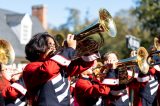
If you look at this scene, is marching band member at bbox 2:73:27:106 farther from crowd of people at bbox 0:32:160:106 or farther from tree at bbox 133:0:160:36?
tree at bbox 133:0:160:36

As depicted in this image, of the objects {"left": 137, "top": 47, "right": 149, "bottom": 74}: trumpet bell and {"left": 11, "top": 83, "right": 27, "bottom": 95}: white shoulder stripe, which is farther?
{"left": 137, "top": 47, "right": 149, "bottom": 74}: trumpet bell

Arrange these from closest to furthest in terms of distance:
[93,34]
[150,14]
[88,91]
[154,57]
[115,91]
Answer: [93,34]
[88,91]
[115,91]
[154,57]
[150,14]

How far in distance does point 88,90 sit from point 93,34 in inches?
50.6

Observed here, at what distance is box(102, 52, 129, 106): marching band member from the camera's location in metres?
6.17

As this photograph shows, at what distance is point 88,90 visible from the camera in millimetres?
6059

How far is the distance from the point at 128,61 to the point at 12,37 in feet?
75.3

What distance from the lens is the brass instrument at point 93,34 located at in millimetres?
4883

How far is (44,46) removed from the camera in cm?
486

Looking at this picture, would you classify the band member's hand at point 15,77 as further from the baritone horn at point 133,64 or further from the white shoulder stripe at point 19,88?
the baritone horn at point 133,64

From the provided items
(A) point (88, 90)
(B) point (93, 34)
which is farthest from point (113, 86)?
(B) point (93, 34)

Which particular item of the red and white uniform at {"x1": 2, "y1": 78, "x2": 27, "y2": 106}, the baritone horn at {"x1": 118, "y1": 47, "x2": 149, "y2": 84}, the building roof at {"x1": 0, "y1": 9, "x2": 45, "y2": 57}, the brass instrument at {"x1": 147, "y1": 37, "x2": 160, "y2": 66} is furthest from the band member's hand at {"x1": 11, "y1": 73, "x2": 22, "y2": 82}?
the building roof at {"x1": 0, "y1": 9, "x2": 45, "y2": 57}

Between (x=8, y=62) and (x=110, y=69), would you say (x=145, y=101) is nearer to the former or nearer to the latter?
(x=110, y=69)

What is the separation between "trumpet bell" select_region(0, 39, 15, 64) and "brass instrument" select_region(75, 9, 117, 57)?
2049 millimetres

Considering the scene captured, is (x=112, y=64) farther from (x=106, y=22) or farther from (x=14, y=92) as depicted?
(x=14, y=92)
